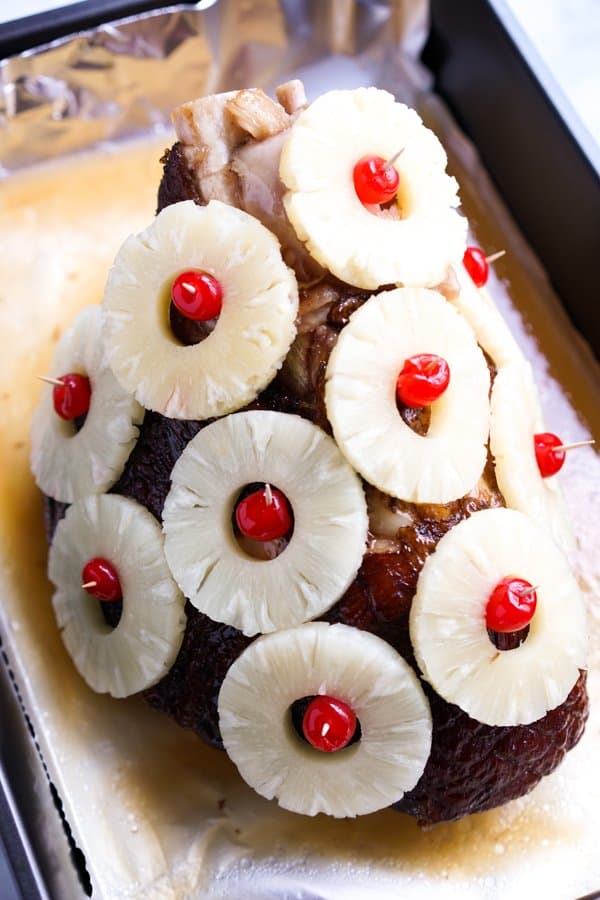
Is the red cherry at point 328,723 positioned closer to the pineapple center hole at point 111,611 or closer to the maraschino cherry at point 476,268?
the pineapple center hole at point 111,611

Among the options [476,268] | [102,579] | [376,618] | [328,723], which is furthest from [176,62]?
[328,723]

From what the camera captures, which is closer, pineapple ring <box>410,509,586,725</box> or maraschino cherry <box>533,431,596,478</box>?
pineapple ring <box>410,509,586,725</box>

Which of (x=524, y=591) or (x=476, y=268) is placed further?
(x=476, y=268)

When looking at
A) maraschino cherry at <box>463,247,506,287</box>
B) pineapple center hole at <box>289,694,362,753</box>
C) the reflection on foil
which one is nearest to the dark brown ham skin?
pineapple center hole at <box>289,694,362,753</box>

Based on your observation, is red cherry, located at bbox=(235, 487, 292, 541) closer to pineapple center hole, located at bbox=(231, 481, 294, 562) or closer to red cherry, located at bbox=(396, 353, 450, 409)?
pineapple center hole, located at bbox=(231, 481, 294, 562)

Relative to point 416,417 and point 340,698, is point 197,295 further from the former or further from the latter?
point 340,698

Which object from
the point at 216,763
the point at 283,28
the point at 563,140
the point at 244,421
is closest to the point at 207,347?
the point at 244,421

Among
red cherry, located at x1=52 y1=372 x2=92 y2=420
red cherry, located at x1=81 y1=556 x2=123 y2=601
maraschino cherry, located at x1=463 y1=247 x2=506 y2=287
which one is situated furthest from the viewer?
maraschino cherry, located at x1=463 y1=247 x2=506 y2=287
